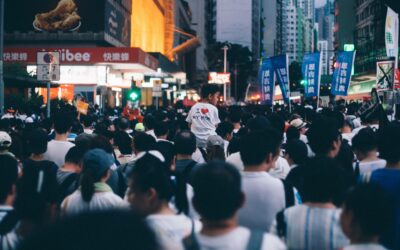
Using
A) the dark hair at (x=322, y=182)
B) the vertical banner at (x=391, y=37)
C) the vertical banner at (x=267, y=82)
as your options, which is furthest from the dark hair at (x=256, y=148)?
the vertical banner at (x=267, y=82)

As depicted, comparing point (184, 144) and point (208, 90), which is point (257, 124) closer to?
point (184, 144)

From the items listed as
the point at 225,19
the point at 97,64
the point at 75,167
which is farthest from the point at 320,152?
the point at 225,19

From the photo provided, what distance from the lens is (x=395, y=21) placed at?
18.0 metres

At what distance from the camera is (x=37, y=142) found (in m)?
7.05

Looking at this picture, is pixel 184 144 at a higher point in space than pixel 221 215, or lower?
higher

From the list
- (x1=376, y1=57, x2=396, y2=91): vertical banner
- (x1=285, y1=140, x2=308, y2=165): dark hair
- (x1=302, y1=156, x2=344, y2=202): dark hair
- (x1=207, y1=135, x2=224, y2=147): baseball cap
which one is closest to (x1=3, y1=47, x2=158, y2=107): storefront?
(x1=376, y1=57, x2=396, y2=91): vertical banner

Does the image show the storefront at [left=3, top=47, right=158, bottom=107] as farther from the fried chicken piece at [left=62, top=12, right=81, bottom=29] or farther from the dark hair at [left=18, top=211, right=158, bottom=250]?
the dark hair at [left=18, top=211, right=158, bottom=250]

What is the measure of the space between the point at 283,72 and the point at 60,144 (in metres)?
14.8

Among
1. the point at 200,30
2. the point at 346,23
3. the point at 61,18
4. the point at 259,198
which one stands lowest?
the point at 259,198

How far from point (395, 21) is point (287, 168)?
12763mm

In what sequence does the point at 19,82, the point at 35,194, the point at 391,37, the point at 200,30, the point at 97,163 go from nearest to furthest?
the point at 35,194
the point at 97,163
the point at 391,37
the point at 19,82
the point at 200,30

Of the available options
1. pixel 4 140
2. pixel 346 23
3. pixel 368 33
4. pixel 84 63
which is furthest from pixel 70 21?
pixel 346 23

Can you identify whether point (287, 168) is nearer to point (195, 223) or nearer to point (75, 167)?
point (75, 167)

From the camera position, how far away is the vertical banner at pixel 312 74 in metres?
22.1
